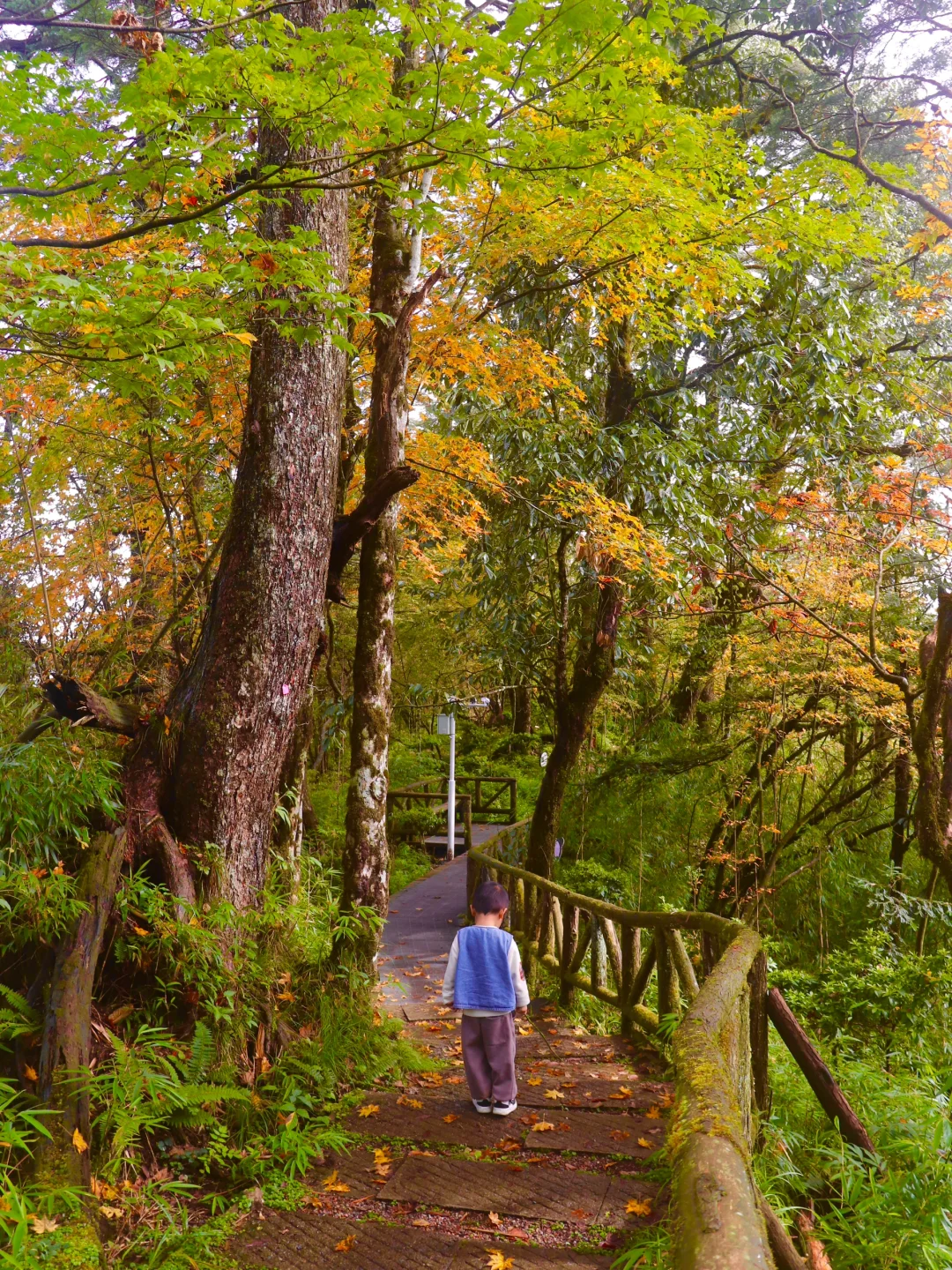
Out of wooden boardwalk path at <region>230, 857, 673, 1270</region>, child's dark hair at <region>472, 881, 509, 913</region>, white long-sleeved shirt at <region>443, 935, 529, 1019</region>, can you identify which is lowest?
wooden boardwalk path at <region>230, 857, 673, 1270</region>

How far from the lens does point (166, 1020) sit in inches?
189

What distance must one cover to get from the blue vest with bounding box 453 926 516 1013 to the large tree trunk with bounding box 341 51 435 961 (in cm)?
140

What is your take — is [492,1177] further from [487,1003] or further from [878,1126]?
[878,1126]

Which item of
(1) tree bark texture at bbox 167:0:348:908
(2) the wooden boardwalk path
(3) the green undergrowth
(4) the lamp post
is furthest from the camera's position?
(4) the lamp post

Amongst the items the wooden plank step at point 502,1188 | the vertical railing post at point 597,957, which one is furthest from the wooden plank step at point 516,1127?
the vertical railing post at point 597,957

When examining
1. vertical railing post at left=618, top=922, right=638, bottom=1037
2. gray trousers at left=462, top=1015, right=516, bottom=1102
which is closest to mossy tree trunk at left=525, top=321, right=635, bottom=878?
vertical railing post at left=618, top=922, right=638, bottom=1037

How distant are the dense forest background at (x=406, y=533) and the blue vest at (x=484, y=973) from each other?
0.99 m

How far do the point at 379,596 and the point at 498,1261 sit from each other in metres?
→ 4.49

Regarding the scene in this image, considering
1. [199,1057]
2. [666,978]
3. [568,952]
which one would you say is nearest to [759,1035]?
[666,978]

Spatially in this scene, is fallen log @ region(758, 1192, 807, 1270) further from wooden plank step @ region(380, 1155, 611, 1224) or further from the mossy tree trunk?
the mossy tree trunk

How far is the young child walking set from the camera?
5.11 meters

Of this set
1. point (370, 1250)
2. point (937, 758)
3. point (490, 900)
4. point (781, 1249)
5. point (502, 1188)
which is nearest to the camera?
point (781, 1249)

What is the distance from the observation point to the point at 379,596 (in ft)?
22.8

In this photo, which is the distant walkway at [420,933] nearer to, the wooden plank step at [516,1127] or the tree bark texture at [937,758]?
the wooden plank step at [516,1127]
